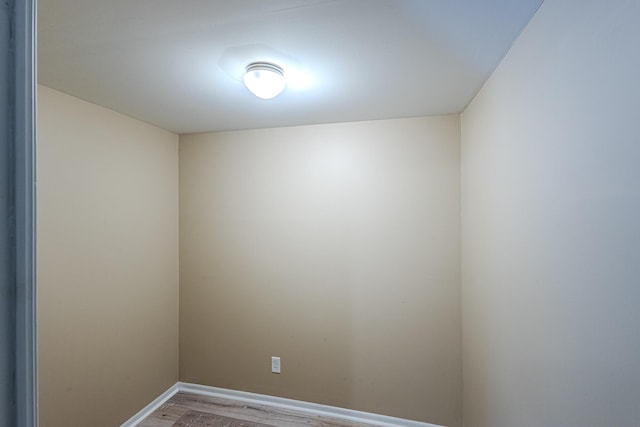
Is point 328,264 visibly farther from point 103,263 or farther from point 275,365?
point 103,263

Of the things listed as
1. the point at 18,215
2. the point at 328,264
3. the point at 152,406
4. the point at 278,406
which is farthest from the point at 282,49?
the point at 152,406

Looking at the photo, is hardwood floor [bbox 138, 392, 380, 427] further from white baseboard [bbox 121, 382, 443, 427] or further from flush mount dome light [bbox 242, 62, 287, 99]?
flush mount dome light [bbox 242, 62, 287, 99]

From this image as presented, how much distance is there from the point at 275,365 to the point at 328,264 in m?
1.00

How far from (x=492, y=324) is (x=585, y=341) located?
787mm

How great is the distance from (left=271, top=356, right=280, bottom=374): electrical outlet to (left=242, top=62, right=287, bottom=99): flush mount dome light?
2.11m

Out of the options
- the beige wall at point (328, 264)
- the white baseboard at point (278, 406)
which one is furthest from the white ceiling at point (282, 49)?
the white baseboard at point (278, 406)

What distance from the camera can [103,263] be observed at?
2102mm

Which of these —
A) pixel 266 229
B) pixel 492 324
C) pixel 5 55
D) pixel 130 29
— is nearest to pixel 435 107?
pixel 492 324

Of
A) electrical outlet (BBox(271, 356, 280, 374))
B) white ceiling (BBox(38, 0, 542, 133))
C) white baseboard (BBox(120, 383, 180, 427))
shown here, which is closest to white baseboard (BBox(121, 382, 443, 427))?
white baseboard (BBox(120, 383, 180, 427))

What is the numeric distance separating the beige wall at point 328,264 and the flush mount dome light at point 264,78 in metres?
0.94

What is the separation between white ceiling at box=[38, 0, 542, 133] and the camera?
3.56ft

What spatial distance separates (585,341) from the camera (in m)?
0.84

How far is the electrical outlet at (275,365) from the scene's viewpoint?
254 centimetres

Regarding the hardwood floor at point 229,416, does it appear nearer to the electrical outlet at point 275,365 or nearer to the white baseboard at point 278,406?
the white baseboard at point 278,406
